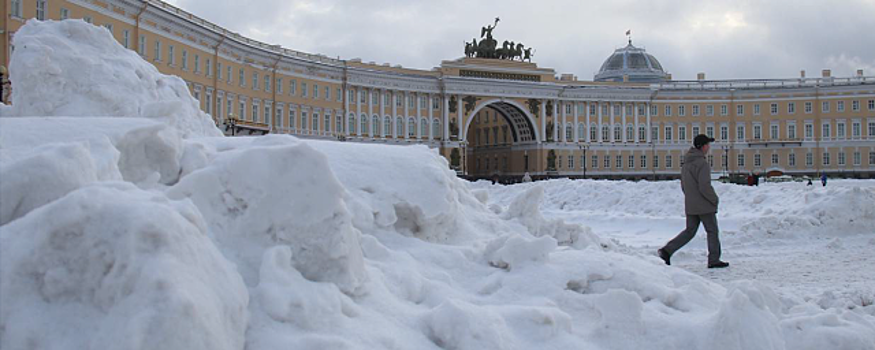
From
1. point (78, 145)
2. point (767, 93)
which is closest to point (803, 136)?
point (767, 93)

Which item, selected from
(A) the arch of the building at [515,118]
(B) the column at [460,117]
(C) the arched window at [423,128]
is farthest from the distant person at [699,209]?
(A) the arch of the building at [515,118]

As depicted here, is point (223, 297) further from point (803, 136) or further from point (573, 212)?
point (803, 136)

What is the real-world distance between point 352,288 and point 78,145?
1.54m

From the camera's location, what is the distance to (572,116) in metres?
65.4

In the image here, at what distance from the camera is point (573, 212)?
18.6 m

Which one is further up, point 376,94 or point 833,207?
point 376,94

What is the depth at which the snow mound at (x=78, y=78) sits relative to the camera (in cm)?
689

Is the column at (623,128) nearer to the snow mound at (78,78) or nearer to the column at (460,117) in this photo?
the column at (460,117)

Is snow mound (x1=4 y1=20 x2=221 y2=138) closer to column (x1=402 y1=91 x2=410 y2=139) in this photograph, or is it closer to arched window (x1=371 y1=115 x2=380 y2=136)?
arched window (x1=371 y1=115 x2=380 y2=136)

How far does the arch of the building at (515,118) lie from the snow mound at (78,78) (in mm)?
53040

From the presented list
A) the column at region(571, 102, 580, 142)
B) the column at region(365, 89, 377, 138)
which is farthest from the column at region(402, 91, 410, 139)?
the column at region(571, 102, 580, 142)

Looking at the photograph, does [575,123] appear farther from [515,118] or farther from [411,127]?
[411,127]

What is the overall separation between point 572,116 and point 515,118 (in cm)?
522

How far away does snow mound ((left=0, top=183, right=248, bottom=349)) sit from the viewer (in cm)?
269
